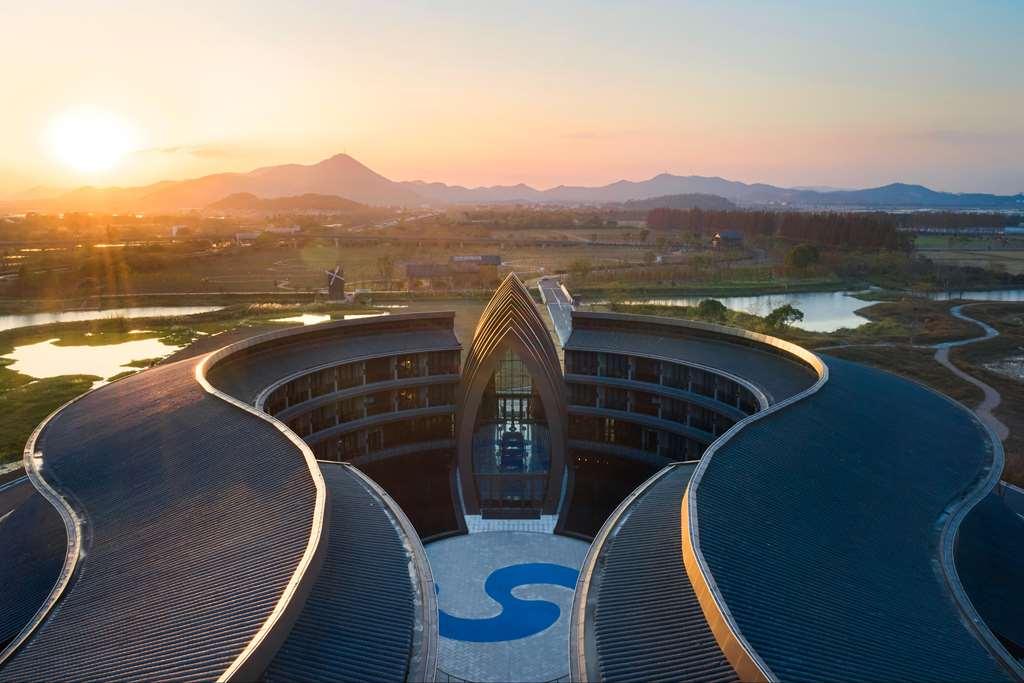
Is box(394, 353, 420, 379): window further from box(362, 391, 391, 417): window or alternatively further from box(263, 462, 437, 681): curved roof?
box(263, 462, 437, 681): curved roof

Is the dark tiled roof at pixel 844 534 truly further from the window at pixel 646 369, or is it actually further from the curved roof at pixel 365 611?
the window at pixel 646 369

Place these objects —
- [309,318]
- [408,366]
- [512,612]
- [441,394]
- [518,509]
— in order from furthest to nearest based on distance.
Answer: [309,318] < [441,394] < [408,366] < [518,509] < [512,612]

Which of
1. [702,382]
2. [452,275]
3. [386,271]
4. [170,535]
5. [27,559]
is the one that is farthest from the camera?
[386,271]

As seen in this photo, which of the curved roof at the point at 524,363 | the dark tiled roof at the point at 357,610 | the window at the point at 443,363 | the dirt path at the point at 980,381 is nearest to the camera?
the dark tiled roof at the point at 357,610

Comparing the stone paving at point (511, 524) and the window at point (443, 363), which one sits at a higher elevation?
the window at point (443, 363)

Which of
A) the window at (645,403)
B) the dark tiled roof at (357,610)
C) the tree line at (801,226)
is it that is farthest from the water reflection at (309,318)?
the tree line at (801,226)

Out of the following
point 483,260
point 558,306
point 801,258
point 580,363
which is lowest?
point 558,306

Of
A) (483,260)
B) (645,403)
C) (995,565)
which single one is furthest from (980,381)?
(483,260)

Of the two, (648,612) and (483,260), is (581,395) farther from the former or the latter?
(483,260)

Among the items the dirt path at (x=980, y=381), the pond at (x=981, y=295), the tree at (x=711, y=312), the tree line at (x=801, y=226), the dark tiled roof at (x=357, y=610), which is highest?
the tree line at (x=801, y=226)
